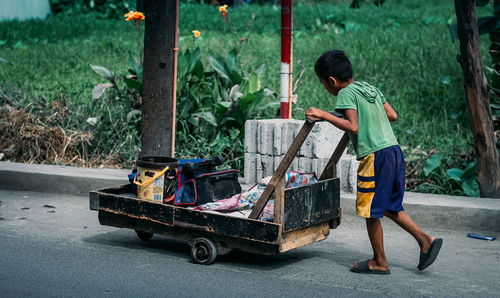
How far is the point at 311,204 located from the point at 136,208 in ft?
4.12

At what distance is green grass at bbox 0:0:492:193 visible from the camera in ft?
32.1

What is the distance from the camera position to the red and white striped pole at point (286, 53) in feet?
25.1

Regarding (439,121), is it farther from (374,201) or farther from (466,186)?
(374,201)

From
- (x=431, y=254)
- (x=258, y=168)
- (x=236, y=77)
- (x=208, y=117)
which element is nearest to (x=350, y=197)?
(x=258, y=168)

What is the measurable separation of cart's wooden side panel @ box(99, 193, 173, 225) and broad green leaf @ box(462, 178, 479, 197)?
312 cm

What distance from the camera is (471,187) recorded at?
746 centimetres

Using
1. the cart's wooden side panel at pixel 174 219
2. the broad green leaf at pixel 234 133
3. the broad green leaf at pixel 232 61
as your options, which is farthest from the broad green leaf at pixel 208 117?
the cart's wooden side panel at pixel 174 219

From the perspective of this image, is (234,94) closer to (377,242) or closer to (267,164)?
(267,164)

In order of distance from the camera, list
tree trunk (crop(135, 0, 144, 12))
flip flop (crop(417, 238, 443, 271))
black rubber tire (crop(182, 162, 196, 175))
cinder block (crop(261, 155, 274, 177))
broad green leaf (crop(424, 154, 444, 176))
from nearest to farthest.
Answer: flip flop (crop(417, 238, 443, 271)) → black rubber tire (crop(182, 162, 196, 175)) → cinder block (crop(261, 155, 274, 177)) → broad green leaf (crop(424, 154, 444, 176)) → tree trunk (crop(135, 0, 144, 12))

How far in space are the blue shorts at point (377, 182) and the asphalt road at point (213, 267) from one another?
473 millimetres

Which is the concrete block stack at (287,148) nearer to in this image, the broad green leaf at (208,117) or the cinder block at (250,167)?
the cinder block at (250,167)

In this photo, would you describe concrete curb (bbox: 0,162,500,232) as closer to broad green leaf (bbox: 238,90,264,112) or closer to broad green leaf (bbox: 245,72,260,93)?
broad green leaf (bbox: 238,90,264,112)

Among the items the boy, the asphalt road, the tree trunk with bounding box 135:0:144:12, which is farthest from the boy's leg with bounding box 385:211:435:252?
the tree trunk with bounding box 135:0:144:12

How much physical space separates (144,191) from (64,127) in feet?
12.1
